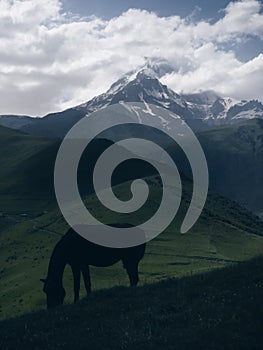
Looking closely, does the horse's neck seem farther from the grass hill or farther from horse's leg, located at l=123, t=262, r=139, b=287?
the grass hill

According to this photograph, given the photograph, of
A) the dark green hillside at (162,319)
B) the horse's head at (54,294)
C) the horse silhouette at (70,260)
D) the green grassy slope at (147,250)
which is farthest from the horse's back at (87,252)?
the green grassy slope at (147,250)

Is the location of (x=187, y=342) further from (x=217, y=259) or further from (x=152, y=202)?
(x=152, y=202)

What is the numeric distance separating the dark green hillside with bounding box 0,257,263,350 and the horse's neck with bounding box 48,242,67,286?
2.92m

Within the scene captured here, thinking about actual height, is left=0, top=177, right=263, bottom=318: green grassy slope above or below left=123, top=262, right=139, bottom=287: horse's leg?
below

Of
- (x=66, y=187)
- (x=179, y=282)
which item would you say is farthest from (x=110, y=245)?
(x=66, y=187)

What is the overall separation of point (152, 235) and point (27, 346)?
89.7 metres

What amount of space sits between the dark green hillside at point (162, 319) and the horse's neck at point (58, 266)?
2.92 metres

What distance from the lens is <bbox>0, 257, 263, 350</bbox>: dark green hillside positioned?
18500 millimetres

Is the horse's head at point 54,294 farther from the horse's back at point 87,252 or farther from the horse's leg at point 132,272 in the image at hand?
the horse's leg at point 132,272

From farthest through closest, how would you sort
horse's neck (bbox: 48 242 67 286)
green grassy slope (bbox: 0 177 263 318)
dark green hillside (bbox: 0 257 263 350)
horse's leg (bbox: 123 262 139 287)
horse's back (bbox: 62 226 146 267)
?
1. green grassy slope (bbox: 0 177 263 318)
2. horse's leg (bbox: 123 262 139 287)
3. horse's back (bbox: 62 226 146 267)
4. horse's neck (bbox: 48 242 67 286)
5. dark green hillside (bbox: 0 257 263 350)

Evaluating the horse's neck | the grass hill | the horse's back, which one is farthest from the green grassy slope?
the horse's neck

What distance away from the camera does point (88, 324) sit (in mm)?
22484

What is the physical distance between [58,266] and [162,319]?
10238 mm

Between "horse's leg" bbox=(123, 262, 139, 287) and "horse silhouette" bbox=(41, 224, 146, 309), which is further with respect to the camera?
"horse's leg" bbox=(123, 262, 139, 287)
